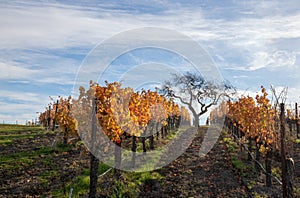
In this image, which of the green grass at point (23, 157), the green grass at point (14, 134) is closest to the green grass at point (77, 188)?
the green grass at point (23, 157)

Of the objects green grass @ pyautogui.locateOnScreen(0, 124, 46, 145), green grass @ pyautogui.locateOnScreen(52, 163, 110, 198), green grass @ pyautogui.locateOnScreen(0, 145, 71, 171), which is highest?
green grass @ pyautogui.locateOnScreen(0, 124, 46, 145)

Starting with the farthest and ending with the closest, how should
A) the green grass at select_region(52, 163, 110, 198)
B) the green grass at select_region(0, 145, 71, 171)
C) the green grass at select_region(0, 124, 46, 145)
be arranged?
the green grass at select_region(0, 124, 46, 145) → the green grass at select_region(0, 145, 71, 171) → the green grass at select_region(52, 163, 110, 198)

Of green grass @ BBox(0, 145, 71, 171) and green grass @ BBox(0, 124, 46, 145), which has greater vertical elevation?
green grass @ BBox(0, 124, 46, 145)

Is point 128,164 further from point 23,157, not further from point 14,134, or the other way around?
point 14,134

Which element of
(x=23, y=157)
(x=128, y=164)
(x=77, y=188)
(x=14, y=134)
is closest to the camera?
(x=77, y=188)

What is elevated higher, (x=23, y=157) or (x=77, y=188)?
(x=23, y=157)

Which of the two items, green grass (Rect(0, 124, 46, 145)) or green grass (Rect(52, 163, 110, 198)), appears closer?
green grass (Rect(52, 163, 110, 198))

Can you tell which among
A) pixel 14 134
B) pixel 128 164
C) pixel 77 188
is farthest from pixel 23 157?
pixel 14 134

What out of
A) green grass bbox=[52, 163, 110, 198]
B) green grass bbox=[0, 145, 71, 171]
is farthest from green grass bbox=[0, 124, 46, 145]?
green grass bbox=[52, 163, 110, 198]

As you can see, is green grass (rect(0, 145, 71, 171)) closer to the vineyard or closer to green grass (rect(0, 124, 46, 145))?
the vineyard

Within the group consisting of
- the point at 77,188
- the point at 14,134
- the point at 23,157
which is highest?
the point at 14,134

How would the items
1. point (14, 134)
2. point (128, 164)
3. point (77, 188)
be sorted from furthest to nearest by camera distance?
point (14, 134)
point (128, 164)
point (77, 188)

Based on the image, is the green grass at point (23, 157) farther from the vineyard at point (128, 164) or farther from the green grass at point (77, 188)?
the green grass at point (77, 188)

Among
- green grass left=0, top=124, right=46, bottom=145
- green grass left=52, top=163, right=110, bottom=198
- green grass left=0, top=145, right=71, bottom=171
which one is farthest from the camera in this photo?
green grass left=0, top=124, right=46, bottom=145
